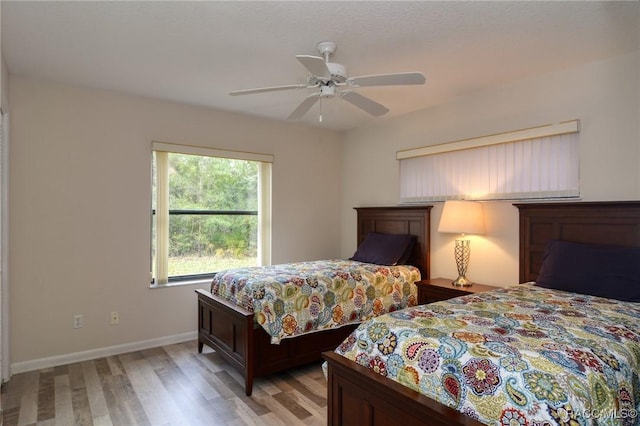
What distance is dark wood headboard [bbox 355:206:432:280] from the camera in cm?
415

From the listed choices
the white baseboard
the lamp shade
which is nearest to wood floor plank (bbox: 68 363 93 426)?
the white baseboard

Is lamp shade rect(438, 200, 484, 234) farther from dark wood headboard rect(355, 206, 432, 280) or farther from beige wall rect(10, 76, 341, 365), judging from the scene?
beige wall rect(10, 76, 341, 365)

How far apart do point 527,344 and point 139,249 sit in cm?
352

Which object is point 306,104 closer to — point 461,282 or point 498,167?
point 498,167

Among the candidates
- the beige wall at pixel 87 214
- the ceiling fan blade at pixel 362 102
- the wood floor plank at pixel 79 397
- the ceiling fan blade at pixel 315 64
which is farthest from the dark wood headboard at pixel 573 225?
the wood floor plank at pixel 79 397

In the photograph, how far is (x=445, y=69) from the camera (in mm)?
3084

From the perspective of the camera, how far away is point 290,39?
99.5 inches

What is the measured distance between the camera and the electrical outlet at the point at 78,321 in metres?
3.46

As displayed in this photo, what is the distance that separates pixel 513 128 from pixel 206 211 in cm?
330

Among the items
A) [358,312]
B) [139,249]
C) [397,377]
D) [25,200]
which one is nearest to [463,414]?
[397,377]

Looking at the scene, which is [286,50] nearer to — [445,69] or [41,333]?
[445,69]

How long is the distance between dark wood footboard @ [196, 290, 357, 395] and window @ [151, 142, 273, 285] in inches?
33.3

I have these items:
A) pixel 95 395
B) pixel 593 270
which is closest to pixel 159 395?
pixel 95 395

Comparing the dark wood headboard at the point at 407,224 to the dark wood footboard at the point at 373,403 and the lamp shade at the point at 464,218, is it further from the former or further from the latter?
the dark wood footboard at the point at 373,403
